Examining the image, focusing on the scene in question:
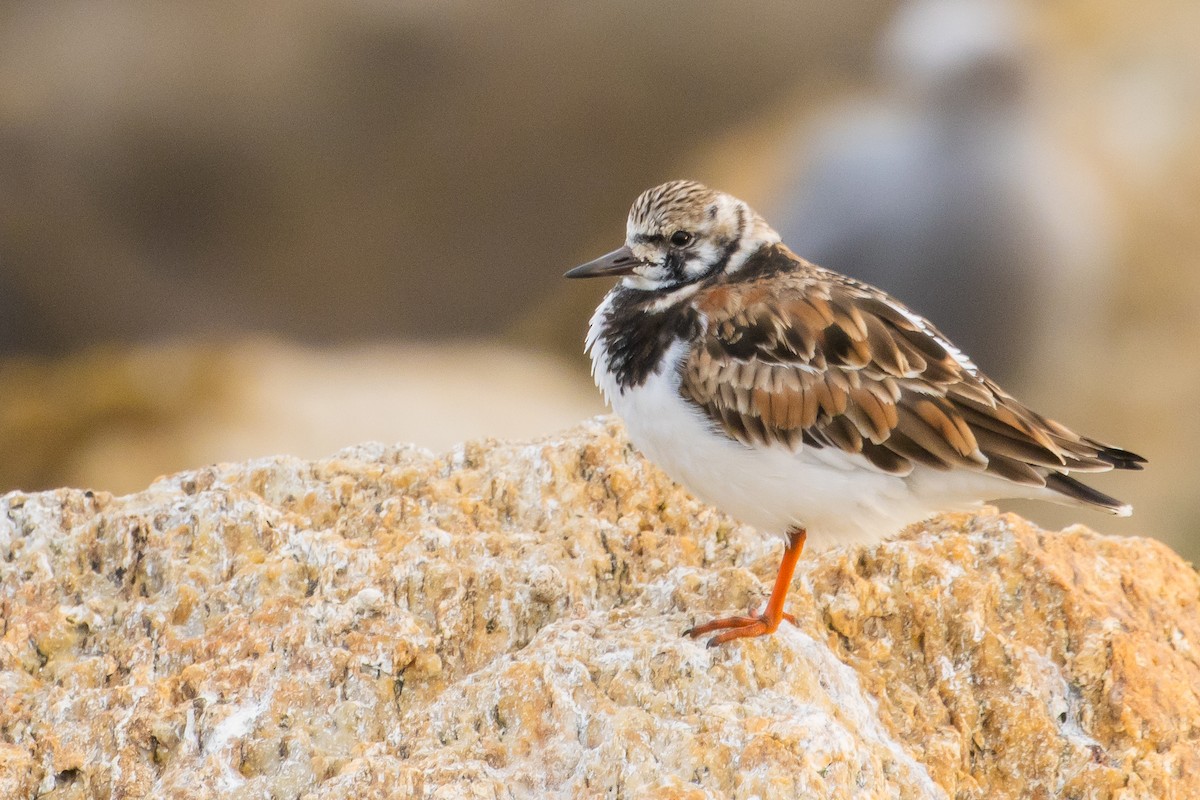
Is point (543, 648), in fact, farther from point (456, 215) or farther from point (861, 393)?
point (456, 215)

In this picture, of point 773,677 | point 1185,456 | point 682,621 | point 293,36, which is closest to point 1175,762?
point 773,677

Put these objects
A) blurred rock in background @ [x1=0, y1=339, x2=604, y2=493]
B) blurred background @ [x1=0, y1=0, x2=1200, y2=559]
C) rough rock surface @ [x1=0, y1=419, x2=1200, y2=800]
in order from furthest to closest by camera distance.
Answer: blurred background @ [x1=0, y1=0, x2=1200, y2=559] < blurred rock in background @ [x1=0, y1=339, x2=604, y2=493] < rough rock surface @ [x1=0, y1=419, x2=1200, y2=800]

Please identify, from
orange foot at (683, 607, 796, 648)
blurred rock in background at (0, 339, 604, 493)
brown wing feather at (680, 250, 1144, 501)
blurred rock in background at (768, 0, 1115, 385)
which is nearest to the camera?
orange foot at (683, 607, 796, 648)

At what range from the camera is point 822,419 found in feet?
11.6

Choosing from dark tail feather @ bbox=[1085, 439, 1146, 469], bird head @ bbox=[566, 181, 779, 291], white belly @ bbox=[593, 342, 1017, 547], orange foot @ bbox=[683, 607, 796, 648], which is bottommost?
orange foot @ bbox=[683, 607, 796, 648]

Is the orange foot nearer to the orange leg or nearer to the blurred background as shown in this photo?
the orange leg

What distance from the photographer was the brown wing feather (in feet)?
11.4

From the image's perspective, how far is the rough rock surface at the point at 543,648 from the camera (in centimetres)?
282

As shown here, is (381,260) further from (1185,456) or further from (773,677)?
(773,677)

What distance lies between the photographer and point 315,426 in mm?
8969

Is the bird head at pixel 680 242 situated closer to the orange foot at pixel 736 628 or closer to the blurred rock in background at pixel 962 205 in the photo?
the orange foot at pixel 736 628

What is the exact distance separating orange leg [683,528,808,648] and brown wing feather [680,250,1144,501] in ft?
0.94

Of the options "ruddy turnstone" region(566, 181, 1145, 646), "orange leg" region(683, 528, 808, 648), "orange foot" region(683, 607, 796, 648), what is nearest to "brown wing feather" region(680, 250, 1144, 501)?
"ruddy turnstone" region(566, 181, 1145, 646)

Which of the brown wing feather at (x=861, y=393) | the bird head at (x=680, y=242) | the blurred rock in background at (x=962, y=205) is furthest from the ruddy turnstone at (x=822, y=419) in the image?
the blurred rock in background at (x=962, y=205)
